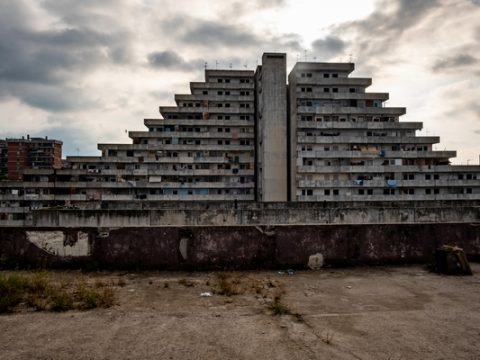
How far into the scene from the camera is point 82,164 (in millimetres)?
45469

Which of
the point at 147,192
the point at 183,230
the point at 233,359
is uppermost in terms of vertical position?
the point at 147,192

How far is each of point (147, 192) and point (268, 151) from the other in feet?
57.0

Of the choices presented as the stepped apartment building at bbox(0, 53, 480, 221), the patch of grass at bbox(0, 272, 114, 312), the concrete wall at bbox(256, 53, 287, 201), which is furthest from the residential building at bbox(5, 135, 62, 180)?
the patch of grass at bbox(0, 272, 114, 312)

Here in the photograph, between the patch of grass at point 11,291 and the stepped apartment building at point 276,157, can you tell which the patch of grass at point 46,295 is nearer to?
the patch of grass at point 11,291

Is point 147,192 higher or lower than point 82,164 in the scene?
lower

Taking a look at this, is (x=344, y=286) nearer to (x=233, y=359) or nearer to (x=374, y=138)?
(x=233, y=359)

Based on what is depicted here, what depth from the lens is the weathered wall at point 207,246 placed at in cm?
674

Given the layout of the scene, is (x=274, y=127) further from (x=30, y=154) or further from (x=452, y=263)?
(x=30, y=154)

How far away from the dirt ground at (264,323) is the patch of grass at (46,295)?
0.16m

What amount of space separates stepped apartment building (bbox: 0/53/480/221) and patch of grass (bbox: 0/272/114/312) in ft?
122

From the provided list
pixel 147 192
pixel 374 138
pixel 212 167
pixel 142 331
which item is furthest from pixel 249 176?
pixel 142 331

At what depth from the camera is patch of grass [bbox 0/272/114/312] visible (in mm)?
4453

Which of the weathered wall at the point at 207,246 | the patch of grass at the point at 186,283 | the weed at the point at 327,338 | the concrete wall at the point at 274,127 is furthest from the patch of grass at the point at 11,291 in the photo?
the concrete wall at the point at 274,127

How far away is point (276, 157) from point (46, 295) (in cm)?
3861
